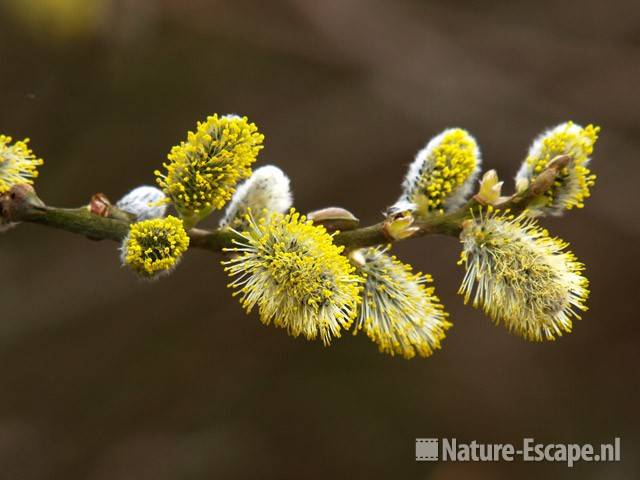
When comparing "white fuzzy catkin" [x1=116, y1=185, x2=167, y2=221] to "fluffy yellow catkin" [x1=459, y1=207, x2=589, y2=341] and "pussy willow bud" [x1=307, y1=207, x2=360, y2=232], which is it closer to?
"pussy willow bud" [x1=307, y1=207, x2=360, y2=232]

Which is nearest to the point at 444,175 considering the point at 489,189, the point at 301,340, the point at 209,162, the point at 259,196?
the point at 489,189

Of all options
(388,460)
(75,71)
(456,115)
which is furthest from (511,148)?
(75,71)

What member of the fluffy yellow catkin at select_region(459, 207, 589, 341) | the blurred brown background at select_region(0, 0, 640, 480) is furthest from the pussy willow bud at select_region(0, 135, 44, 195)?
the blurred brown background at select_region(0, 0, 640, 480)

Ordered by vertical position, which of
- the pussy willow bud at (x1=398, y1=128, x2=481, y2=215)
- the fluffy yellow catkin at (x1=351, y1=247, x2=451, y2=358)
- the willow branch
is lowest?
the fluffy yellow catkin at (x1=351, y1=247, x2=451, y2=358)

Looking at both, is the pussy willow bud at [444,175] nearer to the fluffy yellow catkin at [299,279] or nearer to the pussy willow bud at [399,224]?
the pussy willow bud at [399,224]

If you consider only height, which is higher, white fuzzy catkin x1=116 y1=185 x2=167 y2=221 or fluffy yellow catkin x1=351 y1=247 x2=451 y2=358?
white fuzzy catkin x1=116 y1=185 x2=167 y2=221
